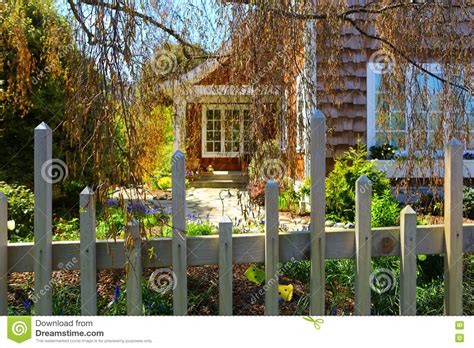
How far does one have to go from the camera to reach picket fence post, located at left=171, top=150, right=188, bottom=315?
180cm

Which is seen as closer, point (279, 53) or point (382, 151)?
point (279, 53)

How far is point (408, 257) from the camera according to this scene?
194 centimetres

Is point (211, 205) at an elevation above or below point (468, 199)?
below

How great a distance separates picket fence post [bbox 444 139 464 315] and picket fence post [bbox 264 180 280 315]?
0.73 meters

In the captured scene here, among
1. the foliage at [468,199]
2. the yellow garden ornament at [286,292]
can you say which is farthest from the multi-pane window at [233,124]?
the foliage at [468,199]

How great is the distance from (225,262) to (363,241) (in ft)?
1.85

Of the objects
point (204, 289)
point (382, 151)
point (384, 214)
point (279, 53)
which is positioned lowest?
point (204, 289)

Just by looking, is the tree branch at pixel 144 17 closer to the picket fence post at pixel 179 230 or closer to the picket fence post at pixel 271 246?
the picket fence post at pixel 179 230

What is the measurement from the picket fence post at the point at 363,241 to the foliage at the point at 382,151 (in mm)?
5151

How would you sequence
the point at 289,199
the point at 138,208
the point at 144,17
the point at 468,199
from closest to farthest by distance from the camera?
the point at 138,208, the point at 144,17, the point at 289,199, the point at 468,199

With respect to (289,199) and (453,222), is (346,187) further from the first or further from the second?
(453,222)

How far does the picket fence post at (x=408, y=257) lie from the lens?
1.93m

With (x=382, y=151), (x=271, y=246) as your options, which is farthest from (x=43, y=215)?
(x=382, y=151)

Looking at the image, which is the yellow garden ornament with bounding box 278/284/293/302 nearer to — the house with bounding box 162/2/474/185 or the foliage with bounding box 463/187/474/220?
the house with bounding box 162/2/474/185
